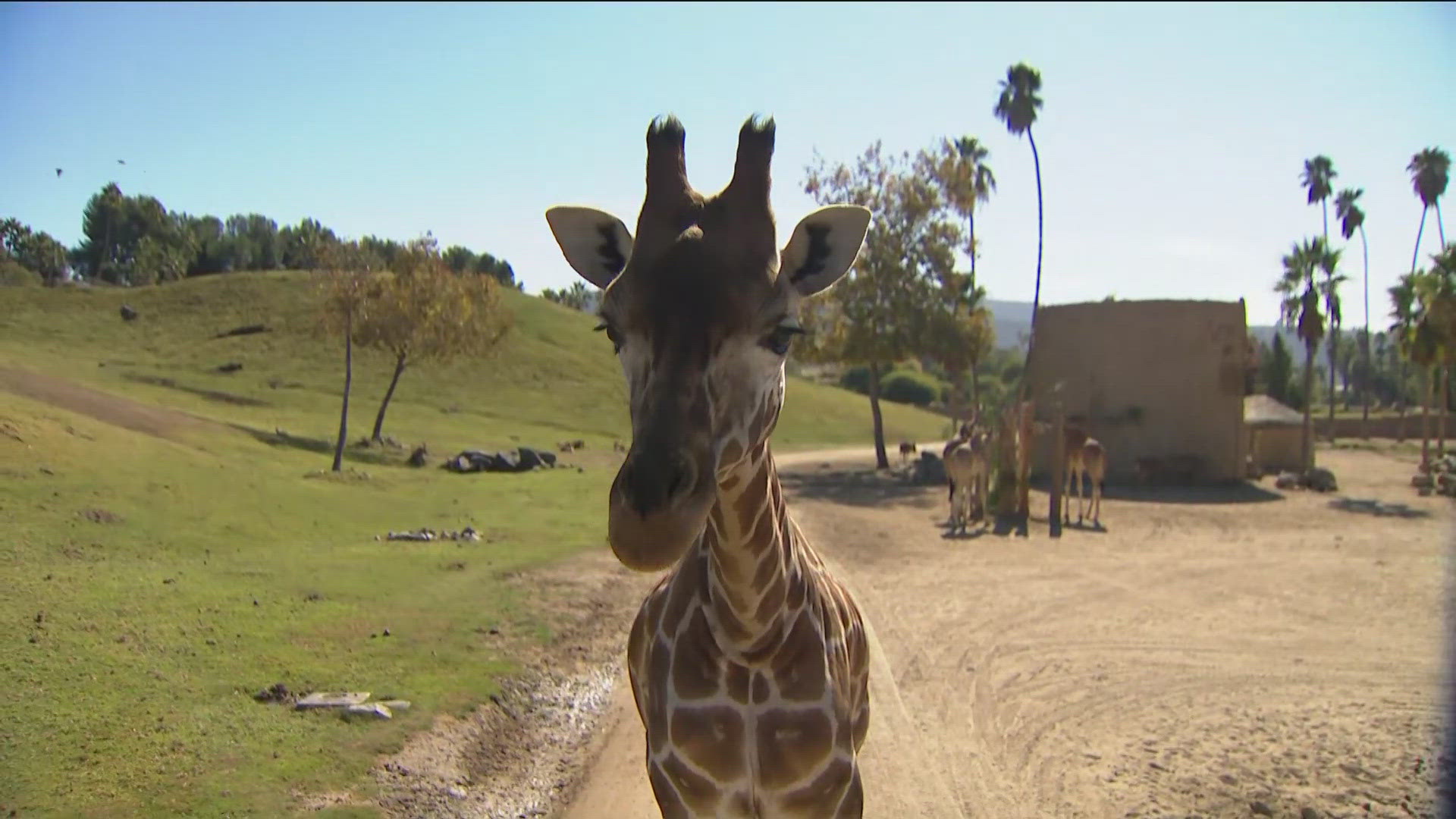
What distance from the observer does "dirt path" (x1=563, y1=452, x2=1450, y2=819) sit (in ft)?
26.5

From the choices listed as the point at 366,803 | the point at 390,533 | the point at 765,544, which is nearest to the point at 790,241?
the point at 765,544

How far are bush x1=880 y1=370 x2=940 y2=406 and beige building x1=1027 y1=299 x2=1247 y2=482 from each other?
56.2m

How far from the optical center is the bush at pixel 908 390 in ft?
305

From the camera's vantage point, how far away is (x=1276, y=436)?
4203 cm

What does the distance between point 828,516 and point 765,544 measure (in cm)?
2162

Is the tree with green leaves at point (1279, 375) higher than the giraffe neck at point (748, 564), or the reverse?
the tree with green leaves at point (1279, 375)

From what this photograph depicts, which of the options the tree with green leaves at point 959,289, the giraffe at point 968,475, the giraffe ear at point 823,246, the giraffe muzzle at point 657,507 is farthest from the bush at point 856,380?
the giraffe muzzle at point 657,507

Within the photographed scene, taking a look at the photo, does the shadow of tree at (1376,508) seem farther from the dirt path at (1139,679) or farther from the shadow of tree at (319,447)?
the shadow of tree at (319,447)

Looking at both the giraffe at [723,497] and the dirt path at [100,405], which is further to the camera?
the dirt path at [100,405]

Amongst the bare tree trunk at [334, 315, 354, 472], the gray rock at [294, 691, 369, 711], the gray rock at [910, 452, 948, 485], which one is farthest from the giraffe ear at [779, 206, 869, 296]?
the gray rock at [910, 452, 948, 485]

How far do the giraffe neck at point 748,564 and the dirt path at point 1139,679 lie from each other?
4.09 metres

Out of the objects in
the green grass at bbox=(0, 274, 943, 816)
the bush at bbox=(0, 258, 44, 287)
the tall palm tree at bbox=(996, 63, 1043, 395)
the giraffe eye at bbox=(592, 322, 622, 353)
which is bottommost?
the green grass at bbox=(0, 274, 943, 816)

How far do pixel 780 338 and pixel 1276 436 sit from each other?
45.5 meters

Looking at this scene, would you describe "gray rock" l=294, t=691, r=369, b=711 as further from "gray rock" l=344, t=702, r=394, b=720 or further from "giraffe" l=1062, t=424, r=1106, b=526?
"giraffe" l=1062, t=424, r=1106, b=526
